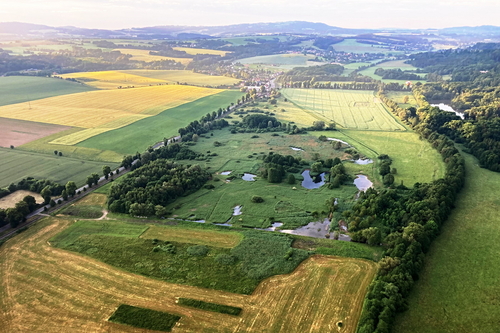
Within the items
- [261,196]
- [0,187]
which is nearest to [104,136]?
[0,187]

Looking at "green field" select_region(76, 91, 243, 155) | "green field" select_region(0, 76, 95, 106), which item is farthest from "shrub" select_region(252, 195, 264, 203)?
"green field" select_region(0, 76, 95, 106)

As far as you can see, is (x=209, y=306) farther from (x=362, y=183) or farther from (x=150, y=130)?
(x=150, y=130)

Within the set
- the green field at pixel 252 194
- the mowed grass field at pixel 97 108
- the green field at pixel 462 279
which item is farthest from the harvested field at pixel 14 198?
the green field at pixel 462 279

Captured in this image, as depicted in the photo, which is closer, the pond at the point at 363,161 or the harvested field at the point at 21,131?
the pond at the point at 363,161

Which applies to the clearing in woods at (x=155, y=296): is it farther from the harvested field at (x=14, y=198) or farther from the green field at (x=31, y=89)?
the green field at (x=31, y=89)

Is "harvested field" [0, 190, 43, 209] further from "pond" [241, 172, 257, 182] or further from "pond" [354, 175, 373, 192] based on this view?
"pond" [354, 175, 373, 192]
